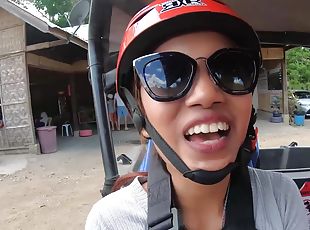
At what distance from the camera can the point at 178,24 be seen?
889 millimetres

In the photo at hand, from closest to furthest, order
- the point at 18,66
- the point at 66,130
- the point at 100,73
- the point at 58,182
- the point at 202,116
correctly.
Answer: the point at 202,116
the point at 100,73
the point at 58,182
the point at 18,66
the point at 66,130

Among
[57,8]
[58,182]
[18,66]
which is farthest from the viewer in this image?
[57,8]

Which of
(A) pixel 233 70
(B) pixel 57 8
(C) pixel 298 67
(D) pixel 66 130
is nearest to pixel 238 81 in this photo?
(A) pixel 233 70

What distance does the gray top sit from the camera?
937mm

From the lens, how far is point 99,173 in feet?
23.5

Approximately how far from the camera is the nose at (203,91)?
0.84 meters

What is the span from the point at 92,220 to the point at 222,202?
1.17 ft

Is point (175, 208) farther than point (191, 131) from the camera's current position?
Yes

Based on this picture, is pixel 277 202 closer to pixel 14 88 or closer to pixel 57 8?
pixel 14 88

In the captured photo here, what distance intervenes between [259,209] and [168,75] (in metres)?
0.42

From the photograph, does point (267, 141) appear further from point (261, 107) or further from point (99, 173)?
point (261, 107)

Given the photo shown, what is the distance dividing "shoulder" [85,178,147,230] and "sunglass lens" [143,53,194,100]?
0.30 metres

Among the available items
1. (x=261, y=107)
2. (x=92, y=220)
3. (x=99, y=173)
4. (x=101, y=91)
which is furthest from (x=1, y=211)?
(x=261, y=107)

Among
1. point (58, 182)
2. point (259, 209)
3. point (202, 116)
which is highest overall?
point (202, 116)
